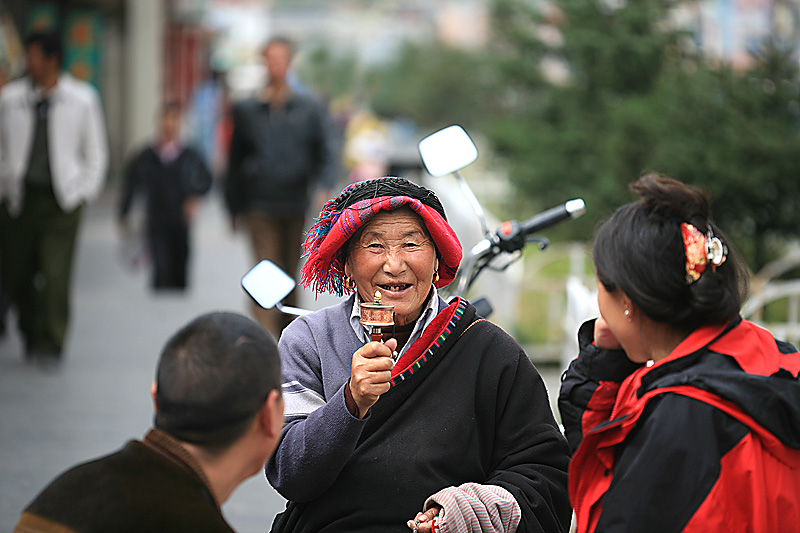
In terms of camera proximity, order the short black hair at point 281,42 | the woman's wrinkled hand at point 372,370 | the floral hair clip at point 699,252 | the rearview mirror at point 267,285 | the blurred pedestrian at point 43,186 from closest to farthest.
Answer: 1. the floral hair clip at point 699,252
2. the woman's wrinkled hand at point 372,370
3. the rearview mirror at point 267,285
4. the blurred pedestrian at point 43,186
5. the short black hair at point 281,42

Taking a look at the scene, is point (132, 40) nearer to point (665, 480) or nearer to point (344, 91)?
point (665, 480)

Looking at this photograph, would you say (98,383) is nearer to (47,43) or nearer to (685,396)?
(47,43)

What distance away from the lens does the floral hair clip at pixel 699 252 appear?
2250 millimetres

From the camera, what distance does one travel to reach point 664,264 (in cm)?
227

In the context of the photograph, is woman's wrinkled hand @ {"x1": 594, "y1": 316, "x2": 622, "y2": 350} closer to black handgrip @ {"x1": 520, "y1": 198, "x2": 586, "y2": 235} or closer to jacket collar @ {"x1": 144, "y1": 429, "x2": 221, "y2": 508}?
black handgrip @ {"x1": 520, "y1": 198, "x2": 586, "y2": 235}

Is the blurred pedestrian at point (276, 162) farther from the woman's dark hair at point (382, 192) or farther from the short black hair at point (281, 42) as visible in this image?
the woman's dark hair at point (382, 192)

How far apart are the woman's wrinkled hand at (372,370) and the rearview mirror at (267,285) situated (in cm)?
69

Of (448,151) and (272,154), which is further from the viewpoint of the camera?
(272,154)


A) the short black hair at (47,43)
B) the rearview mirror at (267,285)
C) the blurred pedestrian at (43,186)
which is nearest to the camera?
the rearview mirror at (267,285)

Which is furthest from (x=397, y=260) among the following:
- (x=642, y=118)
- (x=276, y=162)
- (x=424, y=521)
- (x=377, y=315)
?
(x=642, y=118)

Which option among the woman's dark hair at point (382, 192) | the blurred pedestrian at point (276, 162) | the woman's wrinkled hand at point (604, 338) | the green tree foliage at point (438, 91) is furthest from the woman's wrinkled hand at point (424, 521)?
the green tree foliage at point (438, 91)

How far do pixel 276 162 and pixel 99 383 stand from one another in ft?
6.76

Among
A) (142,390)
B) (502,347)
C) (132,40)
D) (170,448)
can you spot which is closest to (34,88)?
(142,390)

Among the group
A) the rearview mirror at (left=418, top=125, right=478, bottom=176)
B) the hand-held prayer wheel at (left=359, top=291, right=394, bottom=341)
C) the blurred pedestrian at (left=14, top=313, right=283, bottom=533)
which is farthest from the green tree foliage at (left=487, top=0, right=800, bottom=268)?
the blurred pedestrian at (left=14, top=313, right=283, bottom=533)
